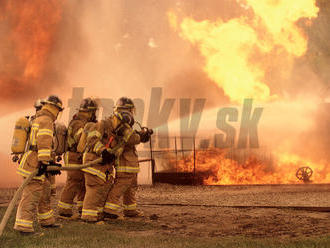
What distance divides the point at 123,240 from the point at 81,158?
2.54m

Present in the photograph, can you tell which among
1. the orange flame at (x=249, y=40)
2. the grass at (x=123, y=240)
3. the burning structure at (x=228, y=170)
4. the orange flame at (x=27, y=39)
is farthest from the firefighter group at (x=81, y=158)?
the orange flame at (x=27, y=39)

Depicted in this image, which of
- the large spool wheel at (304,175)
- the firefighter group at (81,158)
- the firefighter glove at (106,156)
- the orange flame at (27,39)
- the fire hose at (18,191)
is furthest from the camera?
the orange flame at (27,39)

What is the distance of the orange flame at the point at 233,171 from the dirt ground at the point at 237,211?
1.80 m

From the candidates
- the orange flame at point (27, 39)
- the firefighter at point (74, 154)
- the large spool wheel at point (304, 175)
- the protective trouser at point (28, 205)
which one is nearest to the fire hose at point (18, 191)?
the protective trouser at point (28, 205)

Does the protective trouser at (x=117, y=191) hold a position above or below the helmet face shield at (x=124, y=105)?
below

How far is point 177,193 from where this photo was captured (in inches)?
484

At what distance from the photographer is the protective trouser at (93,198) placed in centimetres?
696

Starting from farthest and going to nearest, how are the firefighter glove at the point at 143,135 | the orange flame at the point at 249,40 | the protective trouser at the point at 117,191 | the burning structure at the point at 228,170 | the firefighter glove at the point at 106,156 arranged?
the orange flame at the point at 249,40 → the burning structure at the point at 228,170 → the firefighter glove at the point at 143,135 → the protective trouser at the point at 117,191 → the firefighter glove at the point at 106,156

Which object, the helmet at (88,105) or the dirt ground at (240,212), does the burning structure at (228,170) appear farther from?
the helmet at (88,105)

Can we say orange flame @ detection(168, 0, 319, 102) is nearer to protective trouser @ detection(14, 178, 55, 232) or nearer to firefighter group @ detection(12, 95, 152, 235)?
firefighter group @ detection(12, 95, 152, 235)

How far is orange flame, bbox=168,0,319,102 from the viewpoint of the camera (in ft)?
59.2

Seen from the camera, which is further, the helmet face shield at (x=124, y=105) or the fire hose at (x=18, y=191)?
the helmet face shield at (x=124, y=105)

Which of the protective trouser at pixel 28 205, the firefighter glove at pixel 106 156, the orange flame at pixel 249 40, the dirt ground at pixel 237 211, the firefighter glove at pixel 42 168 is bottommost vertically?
the dirt ground at pixel 237 211

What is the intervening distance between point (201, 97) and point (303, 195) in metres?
15.6
